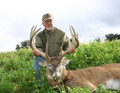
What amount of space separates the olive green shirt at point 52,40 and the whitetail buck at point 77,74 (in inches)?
19.5

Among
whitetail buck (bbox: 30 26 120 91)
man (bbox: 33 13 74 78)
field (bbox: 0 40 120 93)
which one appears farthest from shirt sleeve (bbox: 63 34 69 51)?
field (bbox: 0 40 120 93)

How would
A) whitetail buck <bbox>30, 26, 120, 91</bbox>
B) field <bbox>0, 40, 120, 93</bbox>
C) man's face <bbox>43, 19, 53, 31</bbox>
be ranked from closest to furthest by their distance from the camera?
whitetail buck <bbox>30, 26, 120, 91</bbox>
man's face <bbox>43, 19, 53, 31</bbox>
field <bbox>0, 40, 120, 93</bbox>

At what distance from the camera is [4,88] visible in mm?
8883

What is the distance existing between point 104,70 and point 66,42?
130 centimetres

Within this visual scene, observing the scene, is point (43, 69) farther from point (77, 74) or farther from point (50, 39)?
point (77, 74)

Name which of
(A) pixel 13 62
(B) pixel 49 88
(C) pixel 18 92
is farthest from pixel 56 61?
(A) pixel 13 62

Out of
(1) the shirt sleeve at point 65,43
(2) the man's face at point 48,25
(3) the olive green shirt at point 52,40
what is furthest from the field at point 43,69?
(2) the man's face at point 48,25

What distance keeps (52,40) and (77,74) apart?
1.32 m

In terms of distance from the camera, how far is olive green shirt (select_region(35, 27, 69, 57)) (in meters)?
8.79

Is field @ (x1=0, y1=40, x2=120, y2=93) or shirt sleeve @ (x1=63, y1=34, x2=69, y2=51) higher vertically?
shirt sleeve @ (x1=63, y1=34, x2=69, y2=51)

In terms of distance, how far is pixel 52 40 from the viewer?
28.9 feet

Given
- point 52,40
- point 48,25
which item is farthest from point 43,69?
point 48,25

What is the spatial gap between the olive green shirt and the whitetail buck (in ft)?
1.63

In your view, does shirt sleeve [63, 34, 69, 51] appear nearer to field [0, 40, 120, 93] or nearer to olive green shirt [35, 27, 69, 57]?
olive green shirt [35, 27, 69, 57]
